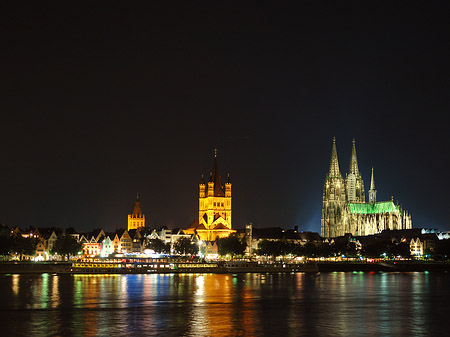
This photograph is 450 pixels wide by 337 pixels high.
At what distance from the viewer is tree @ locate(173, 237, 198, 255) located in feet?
522

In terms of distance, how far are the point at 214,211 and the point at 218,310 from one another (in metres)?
136

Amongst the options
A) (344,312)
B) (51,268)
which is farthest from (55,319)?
(51,268)

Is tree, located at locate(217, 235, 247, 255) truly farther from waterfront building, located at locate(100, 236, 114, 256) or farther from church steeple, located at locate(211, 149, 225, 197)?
church steeple, located at locate(211, 149, 225, 197)

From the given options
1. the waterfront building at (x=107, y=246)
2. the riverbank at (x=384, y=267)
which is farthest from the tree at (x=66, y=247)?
the riverbank at (x=384, y=267)

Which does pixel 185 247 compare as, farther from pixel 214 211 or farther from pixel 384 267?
pixel 384 267

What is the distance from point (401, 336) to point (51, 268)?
240 feet

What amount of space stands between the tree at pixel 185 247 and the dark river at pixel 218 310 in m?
80.5

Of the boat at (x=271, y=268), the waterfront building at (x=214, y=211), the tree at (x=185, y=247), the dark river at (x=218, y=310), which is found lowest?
the dark river at (x=218, y=310)

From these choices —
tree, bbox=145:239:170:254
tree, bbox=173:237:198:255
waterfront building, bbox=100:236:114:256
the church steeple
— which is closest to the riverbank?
tree, bbox=173:237:198:255

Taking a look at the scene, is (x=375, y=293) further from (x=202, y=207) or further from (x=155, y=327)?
(x=202, y=207)

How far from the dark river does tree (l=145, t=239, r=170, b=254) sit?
8621 centimetres

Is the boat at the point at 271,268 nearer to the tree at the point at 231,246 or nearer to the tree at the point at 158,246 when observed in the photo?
the tree at the point at 231,246

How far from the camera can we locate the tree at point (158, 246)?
164750mm

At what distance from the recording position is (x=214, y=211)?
7392 inches
